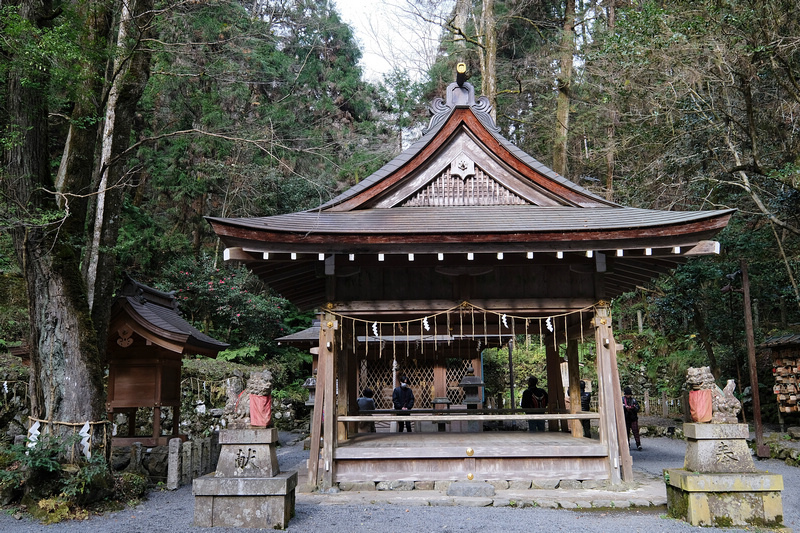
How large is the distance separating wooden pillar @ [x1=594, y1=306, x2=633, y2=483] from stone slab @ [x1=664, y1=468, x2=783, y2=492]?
2034mm

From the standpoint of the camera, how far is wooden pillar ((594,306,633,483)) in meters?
8.20

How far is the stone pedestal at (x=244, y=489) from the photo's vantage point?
242 inches

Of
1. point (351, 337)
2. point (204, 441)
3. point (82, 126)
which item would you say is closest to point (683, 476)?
point (351, 337)

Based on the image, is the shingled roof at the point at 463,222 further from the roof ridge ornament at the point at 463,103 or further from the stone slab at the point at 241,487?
the stone slab at the point at 241,487

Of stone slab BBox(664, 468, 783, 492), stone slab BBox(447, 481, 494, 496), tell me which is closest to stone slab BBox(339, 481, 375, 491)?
stone slab BBox(447, 481, 494, 496)

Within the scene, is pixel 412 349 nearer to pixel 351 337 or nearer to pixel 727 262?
pixel 351 337

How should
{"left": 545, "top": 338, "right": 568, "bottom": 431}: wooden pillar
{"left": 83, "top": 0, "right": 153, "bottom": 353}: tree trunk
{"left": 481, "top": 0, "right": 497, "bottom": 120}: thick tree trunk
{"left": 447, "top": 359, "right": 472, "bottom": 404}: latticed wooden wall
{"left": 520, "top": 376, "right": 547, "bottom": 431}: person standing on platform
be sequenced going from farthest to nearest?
1. {"left": 481, "top": 0, "right": 497, "bottom": 120}: thick tree trunk
2. {"left": 447, "top": 359, "right": 472, "bottom": 404}: latticed wooden wall
3. {"left": 520, "top": 376, "right": 547, "bottom": 431}: person standing on platform
4. {"left": 545, "top": 338, "right": 568, "bottom": 431}: wooden pillar
5. {"left": 83, "top": 0, "right": 153, "bottom": 353}: tree trunk

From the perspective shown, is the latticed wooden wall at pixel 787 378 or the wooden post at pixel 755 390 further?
the latticed wooden wall at pixel 787 378

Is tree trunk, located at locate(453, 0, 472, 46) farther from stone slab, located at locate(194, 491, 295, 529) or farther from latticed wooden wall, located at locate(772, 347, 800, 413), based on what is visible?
stone slab, located at locate(194, 491, 295, 529)

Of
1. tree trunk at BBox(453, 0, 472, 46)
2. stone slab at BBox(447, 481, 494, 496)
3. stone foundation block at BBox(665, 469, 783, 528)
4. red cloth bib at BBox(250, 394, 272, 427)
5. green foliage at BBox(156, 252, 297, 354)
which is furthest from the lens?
tree trunk at BBox(453, 0, 472, 46)

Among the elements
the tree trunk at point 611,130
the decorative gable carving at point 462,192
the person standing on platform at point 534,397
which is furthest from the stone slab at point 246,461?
the tree trunk at point 611,130

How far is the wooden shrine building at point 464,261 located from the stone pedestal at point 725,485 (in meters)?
2.02

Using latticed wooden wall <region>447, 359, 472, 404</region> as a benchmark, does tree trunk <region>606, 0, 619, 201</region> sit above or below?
above

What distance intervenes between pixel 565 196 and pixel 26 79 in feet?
26.7
